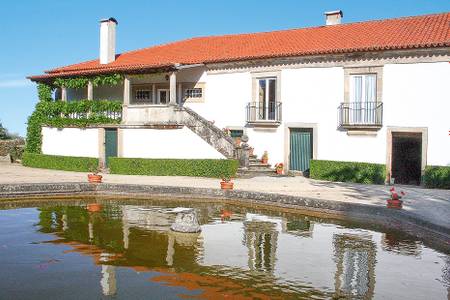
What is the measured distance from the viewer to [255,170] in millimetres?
22297

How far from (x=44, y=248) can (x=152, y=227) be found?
2.70m

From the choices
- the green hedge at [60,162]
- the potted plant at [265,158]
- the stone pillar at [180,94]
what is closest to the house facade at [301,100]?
the stone pillar at [180,94]

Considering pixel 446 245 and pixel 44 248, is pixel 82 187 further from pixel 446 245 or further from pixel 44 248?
pixel 446 245

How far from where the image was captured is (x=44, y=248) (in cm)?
887

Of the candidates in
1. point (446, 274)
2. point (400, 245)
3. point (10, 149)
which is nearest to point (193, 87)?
point (10, 149)

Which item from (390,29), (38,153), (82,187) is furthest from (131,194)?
(390,29)

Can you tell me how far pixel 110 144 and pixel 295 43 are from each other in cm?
1193

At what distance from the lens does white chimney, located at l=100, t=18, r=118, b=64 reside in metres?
29.0

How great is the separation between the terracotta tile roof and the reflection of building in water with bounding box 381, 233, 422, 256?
12.1 metres

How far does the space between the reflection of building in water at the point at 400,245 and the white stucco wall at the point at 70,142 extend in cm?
1903

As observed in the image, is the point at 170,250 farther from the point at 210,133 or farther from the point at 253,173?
the point at 210,133

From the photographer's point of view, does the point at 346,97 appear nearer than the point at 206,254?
No

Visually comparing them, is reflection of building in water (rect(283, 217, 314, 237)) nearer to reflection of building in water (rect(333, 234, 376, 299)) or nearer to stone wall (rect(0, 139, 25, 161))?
reflection of building in water (rect(333, 234, 376, 299))

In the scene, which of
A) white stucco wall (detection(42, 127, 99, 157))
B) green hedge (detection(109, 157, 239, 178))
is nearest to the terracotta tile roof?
white stucco wall (detection(42, 127, 99, 157))
